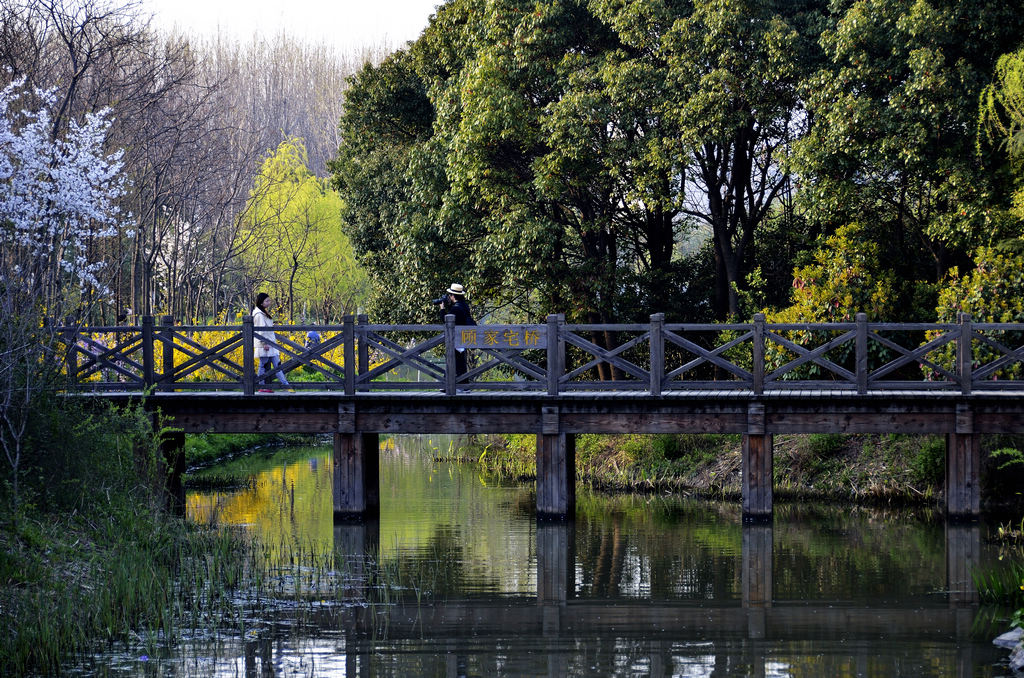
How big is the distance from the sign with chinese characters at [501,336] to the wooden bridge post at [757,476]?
287 centimetres

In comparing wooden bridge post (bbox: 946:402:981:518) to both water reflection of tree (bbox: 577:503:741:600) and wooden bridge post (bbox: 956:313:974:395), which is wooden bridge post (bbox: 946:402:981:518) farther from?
water reflection of tree (bbox: 577:503:741:600)

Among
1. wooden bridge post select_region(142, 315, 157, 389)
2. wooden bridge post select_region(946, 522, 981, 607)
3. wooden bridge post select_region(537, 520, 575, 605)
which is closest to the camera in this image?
wooden bridge post select_region(946, 522, 981, 607)

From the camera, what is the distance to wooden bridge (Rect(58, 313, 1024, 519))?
1558cm

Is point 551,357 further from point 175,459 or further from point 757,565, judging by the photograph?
point 175,459

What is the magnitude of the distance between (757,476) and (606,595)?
433 cm

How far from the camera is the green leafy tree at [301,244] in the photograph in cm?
4281

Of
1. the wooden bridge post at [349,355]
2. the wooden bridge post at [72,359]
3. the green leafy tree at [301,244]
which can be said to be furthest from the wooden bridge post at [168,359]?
the green leafy tree at [301,244]

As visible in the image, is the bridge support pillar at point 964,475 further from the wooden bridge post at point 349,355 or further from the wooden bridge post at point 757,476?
the wooden bridge post at point 349,355

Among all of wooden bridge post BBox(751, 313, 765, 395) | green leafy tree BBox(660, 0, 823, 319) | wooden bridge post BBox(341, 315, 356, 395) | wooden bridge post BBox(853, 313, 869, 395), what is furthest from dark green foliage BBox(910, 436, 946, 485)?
wooden bridge post BBox(341, 315, 356, 395)

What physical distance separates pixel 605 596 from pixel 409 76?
16.4m

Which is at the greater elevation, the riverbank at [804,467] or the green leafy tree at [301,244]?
the green leafy tree at [301,244]

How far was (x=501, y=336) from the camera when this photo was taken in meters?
16.0

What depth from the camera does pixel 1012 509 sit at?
666 inches

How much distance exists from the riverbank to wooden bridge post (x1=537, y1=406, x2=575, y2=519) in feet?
12.7
